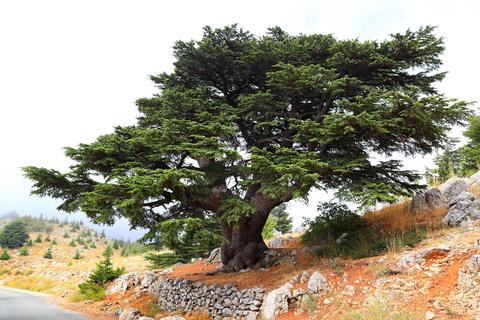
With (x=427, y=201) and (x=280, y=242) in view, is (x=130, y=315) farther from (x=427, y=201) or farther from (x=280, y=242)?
(x=427, y=201)

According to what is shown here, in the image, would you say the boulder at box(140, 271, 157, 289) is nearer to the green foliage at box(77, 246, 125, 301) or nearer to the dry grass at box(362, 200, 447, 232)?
the green foliage at box(77, 246, 125, 301)

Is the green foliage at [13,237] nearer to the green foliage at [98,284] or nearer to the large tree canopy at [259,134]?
the green foliage at [98,284]

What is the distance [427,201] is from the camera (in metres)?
12.3

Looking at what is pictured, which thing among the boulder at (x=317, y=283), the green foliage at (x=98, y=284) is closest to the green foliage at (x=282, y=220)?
the green foliage at (x=98, y=284)

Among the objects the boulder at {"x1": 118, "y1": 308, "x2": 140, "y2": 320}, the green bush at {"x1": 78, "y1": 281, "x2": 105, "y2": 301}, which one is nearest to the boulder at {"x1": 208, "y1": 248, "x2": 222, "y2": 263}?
the green bush at {"x1": 78, "y1": 281, "x2": 105, "y2": 301}

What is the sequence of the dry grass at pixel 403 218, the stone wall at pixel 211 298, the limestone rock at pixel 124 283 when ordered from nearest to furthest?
the stone wall at pixel 211 298 < the dry grass at pixel 403 218 < the limestone rock at pixel 124 283

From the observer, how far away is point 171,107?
11.5 meters

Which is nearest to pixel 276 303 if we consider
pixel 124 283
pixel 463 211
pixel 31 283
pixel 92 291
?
pixel 463 211

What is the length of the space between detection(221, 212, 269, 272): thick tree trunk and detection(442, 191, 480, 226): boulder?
6076 mm

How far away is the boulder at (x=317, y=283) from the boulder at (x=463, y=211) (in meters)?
4.46

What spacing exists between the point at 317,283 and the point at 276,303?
122 centimetres

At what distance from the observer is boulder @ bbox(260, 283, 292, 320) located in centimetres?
901

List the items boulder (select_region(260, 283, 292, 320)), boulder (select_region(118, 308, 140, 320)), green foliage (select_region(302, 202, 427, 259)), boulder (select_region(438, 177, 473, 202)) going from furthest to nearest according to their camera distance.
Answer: boulder (select_region(438, 177, 473, 202))
boulder (select_region(118, 308, 140, 320))
green foliage (select_region(302, 202, 427, 259))
boulder (select_region(260, 283, 292, 320))

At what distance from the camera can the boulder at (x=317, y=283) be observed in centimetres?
906
